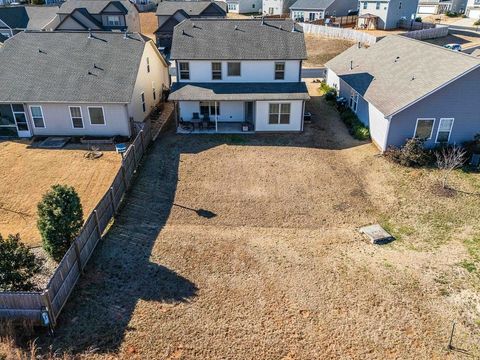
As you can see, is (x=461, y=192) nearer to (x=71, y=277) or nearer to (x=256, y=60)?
(x=256, y=60)

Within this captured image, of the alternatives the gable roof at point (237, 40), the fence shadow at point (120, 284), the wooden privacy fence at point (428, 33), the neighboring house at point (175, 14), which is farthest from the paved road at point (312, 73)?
the fence shadow at point (120, 284)

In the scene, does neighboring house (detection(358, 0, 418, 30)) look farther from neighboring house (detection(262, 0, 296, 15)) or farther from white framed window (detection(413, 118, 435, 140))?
white framed window (detection(413, 118, 435, 140))

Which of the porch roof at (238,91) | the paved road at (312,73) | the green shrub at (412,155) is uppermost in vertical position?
the porch roof at (238,91)

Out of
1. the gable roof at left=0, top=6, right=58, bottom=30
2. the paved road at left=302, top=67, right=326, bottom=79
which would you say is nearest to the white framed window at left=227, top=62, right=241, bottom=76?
the paved road at left=302, top=67, right=326, bottom=79

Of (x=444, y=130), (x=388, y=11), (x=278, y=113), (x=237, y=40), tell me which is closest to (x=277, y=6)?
(x=388, y=11)

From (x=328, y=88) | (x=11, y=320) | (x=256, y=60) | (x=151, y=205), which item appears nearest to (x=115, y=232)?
(x=151, y=205)

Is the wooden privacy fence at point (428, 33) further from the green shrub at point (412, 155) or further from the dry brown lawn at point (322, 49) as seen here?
the green shrub at point (412, 155)

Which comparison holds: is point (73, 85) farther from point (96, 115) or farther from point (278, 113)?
point (278, 113)

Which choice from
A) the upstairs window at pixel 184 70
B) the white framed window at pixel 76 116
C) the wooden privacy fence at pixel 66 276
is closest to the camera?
the wooden privacy fence at pixel 66 276
